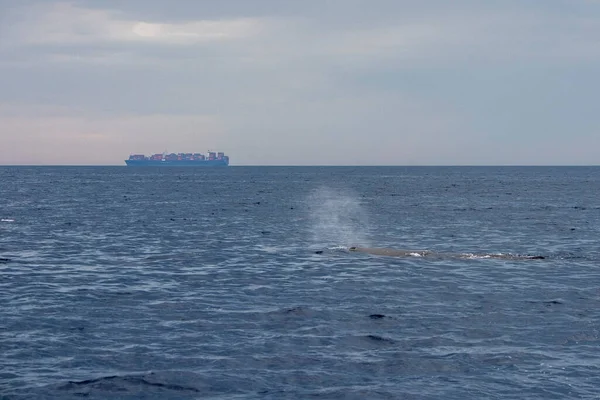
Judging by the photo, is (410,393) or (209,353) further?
(209,353)

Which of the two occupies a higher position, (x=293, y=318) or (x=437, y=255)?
(x=437, y=255)

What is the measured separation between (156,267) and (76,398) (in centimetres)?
2404

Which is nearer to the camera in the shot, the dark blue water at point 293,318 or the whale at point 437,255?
the dark blue water at point 293,318

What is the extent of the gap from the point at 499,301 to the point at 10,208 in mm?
83649

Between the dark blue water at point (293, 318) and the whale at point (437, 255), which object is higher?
the whale at point (437, 255)

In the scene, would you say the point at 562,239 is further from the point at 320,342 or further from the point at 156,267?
the point at 320,342

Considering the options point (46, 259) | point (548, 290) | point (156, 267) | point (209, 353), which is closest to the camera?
point (209, 353)

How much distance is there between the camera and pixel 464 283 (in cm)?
3941

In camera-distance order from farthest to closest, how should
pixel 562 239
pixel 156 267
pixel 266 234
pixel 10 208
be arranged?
1. pixel 10 208
2. pixel 266 234
3. pixel 562 239
4. pixel 156 267

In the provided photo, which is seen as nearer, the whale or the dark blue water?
the dark blue water

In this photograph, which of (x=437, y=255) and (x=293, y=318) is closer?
(x=293, y=318)

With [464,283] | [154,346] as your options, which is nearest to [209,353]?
[154,346]

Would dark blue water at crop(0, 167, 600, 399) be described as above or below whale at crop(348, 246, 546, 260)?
below

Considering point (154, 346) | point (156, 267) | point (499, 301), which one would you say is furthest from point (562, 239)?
point (154, 346)
